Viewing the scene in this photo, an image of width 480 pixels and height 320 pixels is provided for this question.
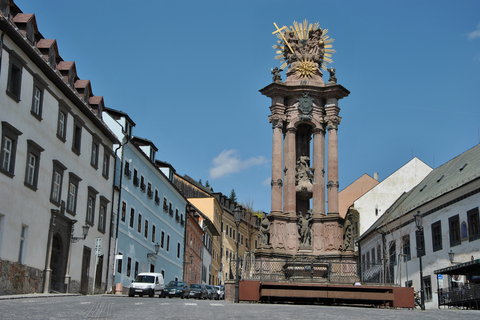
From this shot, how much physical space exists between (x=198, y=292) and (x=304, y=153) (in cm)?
1769

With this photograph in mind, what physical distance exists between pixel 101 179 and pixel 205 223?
3361cm

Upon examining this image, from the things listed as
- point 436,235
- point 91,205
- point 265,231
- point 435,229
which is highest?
point 91,205

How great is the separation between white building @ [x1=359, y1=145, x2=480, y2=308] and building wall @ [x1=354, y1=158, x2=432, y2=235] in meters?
4.95

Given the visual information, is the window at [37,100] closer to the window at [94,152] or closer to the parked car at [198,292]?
the window at [94,152]

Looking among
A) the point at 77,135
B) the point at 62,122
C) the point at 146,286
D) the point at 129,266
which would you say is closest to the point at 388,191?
the point at 129,266

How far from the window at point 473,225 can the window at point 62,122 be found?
21.8 metres

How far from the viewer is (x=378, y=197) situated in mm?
59438

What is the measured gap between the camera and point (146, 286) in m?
37.4

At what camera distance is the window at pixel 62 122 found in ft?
112

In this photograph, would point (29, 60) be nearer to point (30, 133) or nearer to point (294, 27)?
point (30, 133)

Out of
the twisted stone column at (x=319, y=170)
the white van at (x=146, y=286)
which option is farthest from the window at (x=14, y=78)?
the twisted stone column at (x=319, y=170)

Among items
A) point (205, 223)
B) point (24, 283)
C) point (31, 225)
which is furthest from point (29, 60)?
point (205, 223)

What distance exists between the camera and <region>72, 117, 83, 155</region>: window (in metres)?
36.6

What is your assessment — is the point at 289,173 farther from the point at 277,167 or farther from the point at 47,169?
the point at 47,169
